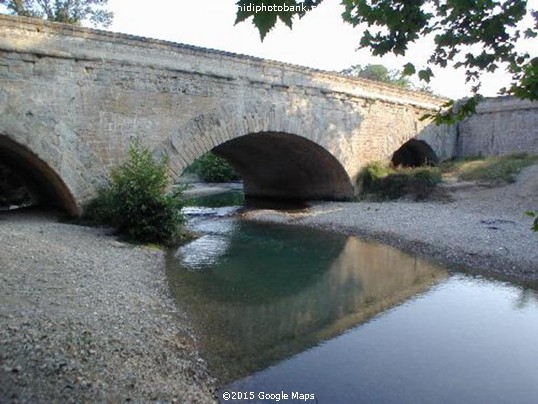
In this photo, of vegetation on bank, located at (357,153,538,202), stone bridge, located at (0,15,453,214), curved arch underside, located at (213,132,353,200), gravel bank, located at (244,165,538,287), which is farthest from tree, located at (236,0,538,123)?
vegetation on bank, located at (357,153,538,202)

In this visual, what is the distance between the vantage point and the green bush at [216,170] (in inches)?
1209

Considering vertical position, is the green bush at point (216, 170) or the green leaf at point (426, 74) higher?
the green leaf at point (426, 74)

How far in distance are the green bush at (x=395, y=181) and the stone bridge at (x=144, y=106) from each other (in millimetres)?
645

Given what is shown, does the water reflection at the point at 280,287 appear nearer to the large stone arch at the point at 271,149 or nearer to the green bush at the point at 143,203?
the green bush at the point at 143,203

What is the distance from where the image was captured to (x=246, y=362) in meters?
4.57

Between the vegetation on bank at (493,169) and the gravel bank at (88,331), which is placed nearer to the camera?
the gravel bank at (88,331)

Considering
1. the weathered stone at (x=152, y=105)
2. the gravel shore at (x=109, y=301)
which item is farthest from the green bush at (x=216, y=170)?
the gravel shore at (x=109, y=301)

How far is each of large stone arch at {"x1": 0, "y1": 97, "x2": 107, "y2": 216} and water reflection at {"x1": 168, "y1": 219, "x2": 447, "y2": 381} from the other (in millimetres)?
2535

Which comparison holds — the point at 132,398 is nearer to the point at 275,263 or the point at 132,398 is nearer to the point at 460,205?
the point at 275,263

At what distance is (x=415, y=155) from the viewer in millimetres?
21266

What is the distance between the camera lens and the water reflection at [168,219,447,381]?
201 inches

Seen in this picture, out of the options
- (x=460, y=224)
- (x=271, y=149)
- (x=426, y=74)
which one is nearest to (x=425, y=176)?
(x=460, y=224)

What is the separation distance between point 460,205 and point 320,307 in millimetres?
9002

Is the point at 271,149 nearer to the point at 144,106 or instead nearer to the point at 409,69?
the point at 144,106
